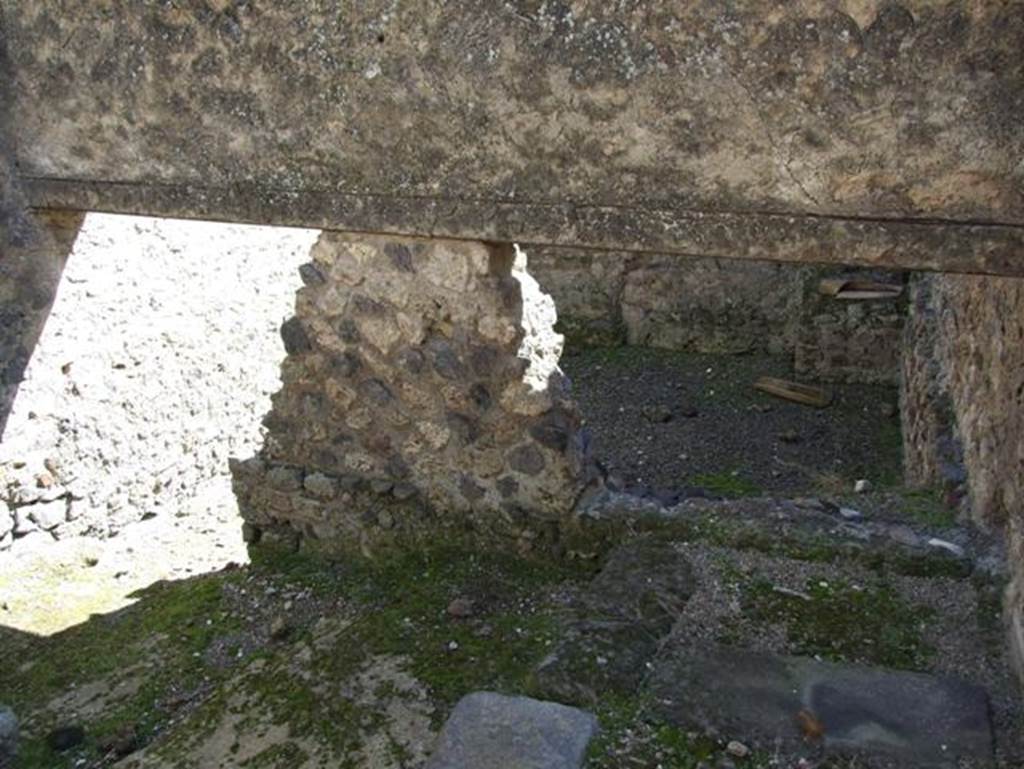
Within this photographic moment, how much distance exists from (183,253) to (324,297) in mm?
1292

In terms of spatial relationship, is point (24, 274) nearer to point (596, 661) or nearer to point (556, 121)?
point (556, 121)

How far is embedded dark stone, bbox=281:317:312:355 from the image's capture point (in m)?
3.92

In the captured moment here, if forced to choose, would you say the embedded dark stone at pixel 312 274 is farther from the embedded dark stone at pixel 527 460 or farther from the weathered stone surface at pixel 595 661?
the weathered stone surface at pixel 595 661

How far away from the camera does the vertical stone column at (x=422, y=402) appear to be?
3592 mm

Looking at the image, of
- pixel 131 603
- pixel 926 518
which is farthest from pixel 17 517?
pixel 926 518

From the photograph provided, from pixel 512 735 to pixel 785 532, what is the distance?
1384 millimetres

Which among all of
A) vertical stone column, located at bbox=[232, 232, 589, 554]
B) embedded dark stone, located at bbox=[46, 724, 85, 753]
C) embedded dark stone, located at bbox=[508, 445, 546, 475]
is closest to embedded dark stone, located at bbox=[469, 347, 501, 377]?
vertical stone column, located at bbox=[232, 232, 589, 554]

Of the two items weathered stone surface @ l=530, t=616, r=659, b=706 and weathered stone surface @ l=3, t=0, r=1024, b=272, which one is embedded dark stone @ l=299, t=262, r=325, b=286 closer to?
weathered stone surface @ l=3, t=0, r=1024, b=272

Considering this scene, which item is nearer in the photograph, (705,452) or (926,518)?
(926,518)

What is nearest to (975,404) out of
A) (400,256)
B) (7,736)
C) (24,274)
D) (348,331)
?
(400,256)

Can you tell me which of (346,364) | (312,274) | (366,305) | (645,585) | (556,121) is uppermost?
(556,121)

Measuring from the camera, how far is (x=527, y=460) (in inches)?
146

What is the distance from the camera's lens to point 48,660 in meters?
3.80

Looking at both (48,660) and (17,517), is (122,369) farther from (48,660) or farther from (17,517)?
(48,660)
